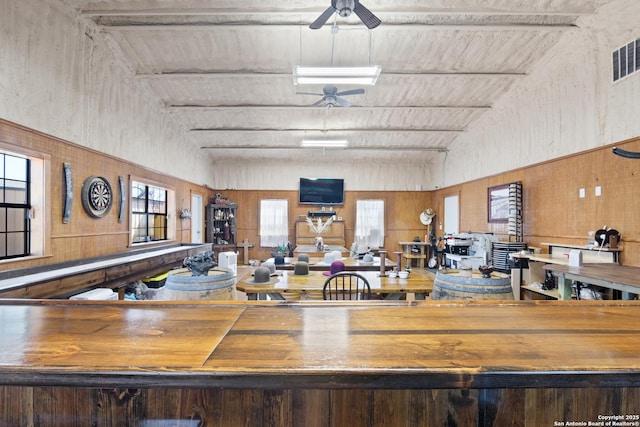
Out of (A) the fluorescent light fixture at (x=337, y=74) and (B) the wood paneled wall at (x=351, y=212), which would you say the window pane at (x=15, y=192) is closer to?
(A) the fluorescent light fixture at (x=337, y=74)

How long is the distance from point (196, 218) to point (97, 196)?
4605mm

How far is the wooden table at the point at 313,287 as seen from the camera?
3.30 m

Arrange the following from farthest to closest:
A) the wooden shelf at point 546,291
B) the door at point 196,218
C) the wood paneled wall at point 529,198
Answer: the door at point 196,218 → the wooden shelf at point 546,291 → the wood paneled wall at point 529,198

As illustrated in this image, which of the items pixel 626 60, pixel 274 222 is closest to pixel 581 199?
pixel 626 60

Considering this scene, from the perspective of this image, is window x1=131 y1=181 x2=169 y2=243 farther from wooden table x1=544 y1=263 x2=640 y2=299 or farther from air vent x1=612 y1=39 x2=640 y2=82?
air vent x1=612 y1=39 x2=640 y2=82

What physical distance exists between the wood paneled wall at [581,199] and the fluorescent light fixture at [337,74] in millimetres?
3333

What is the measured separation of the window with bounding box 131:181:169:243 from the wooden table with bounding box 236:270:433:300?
374cm

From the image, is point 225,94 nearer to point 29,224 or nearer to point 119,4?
point 119,4

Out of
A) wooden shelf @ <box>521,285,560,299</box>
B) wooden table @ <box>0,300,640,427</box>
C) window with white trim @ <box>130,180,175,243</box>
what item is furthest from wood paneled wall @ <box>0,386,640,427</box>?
window with white trim @ <box>130,180,175,243</box>

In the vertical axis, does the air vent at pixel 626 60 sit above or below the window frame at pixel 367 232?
above

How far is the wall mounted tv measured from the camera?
10.7 meters

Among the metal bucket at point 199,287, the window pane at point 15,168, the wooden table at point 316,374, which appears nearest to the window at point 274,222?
the window pane at point 15,168

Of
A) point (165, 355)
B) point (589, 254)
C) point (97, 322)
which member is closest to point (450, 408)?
point (165, 355)

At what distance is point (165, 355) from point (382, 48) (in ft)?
17.9
